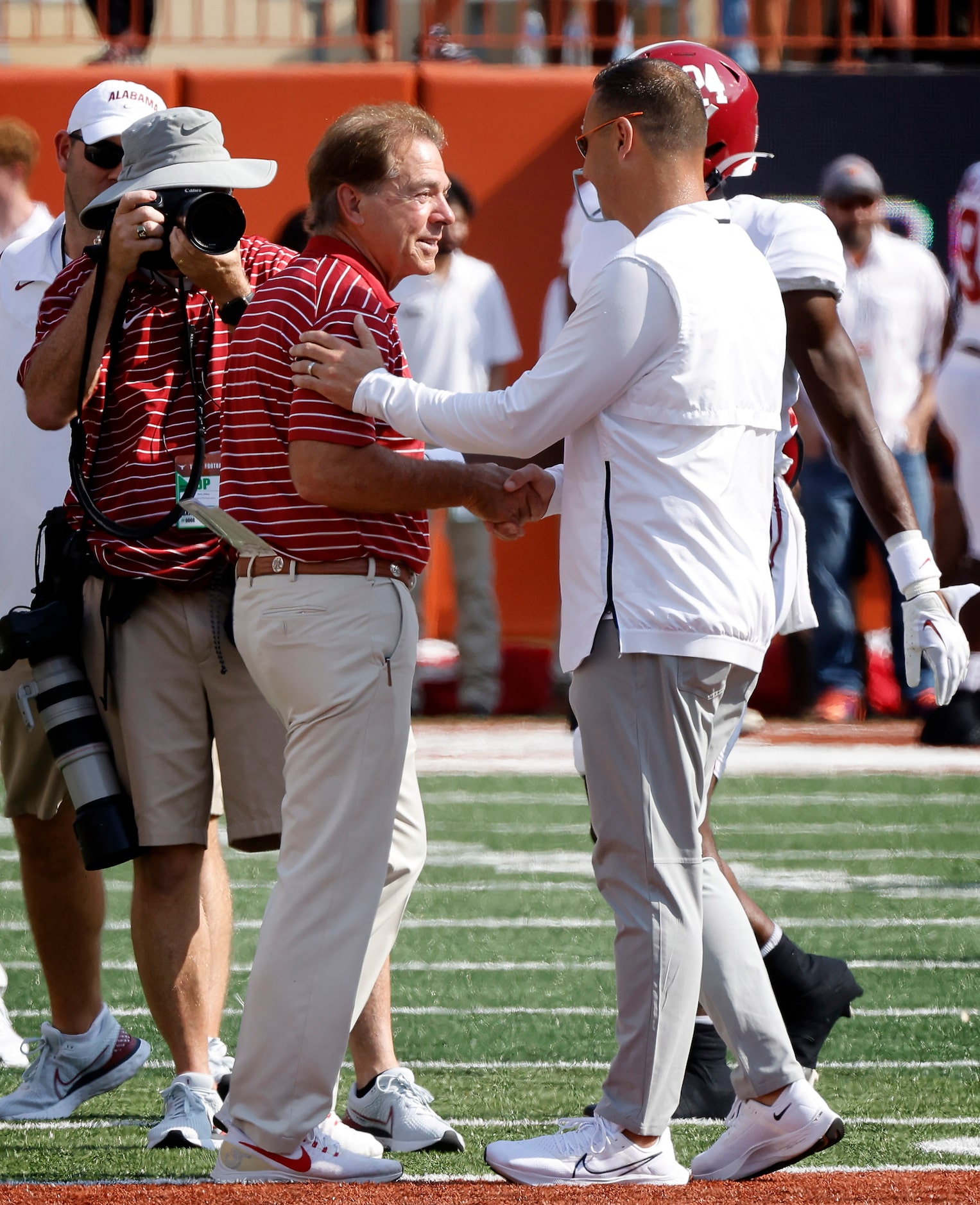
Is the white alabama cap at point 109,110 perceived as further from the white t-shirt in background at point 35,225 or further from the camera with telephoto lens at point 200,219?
the camera with telephoto lens at point 200,219

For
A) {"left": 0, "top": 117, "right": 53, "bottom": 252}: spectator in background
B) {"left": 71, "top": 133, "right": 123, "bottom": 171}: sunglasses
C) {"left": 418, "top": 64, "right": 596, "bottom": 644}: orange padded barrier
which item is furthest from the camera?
{"left": 418, "top": 64, "right": 596, "bottom": 644}: orange padded barrier

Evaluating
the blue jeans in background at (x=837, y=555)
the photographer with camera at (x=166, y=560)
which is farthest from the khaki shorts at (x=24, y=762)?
the blue jeans in background at (x=837, y=555)

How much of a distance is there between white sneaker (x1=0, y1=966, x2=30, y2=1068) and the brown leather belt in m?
1.67

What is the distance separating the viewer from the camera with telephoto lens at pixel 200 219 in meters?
3.75

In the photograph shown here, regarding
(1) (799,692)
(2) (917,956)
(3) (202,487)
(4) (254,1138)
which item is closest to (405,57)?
(1) (799,692)

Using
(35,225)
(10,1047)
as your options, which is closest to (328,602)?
(10,1047)

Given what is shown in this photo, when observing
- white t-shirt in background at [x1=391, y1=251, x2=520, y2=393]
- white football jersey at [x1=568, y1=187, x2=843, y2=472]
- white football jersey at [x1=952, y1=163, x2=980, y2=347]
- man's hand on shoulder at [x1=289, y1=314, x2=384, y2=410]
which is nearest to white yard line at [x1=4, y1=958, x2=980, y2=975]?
white football jersey at [x1=568, y1=187, x2=843, y2=472]

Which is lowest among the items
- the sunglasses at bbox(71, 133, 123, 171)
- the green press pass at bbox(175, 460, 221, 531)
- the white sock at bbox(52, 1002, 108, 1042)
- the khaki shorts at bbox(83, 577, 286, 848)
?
the white sock at bbox(52, 1002, 108, 1042)

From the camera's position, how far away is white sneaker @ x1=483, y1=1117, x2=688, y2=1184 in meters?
3.24

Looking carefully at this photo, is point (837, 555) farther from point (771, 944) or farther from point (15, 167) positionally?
point (771, 944)

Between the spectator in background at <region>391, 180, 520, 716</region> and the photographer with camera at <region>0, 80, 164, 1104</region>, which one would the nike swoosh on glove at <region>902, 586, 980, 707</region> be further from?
the spectator in background at <region>391, 180, 520, 716</region>

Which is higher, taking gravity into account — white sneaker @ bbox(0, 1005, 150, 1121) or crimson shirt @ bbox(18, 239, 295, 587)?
crimson shirt @ bbox(18, 239, 295, 587)

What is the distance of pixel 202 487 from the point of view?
385 cm

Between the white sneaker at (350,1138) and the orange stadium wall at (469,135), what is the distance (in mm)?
8166
